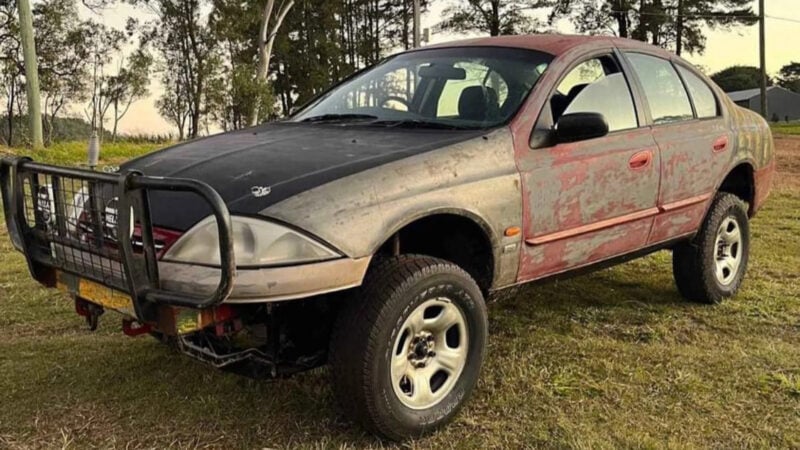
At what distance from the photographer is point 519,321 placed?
4.35 m

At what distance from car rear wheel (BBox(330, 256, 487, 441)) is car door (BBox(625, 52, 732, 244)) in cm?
161

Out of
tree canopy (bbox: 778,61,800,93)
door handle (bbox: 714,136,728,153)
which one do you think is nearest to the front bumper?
door handle (bbox: 714,136,728,153)

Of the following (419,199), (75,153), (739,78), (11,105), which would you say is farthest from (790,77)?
(419,199)

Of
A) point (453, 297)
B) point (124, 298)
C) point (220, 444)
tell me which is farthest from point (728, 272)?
point (124, 298)

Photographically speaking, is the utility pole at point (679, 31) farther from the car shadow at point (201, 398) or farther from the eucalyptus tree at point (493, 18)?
the car shadow at point (201, 398)

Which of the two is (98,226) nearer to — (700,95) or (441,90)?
(441,90)

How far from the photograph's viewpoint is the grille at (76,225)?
2.59 meters

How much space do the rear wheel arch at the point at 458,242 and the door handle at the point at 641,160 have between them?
1.08 m

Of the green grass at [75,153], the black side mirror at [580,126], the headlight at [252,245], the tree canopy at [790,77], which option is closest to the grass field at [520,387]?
the headlight at [252,245]

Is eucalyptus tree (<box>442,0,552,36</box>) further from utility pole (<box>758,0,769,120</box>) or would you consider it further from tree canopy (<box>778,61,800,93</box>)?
tree canopy (<box>778,61,800,93</box>)

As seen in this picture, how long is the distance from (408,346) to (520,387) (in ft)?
2.59

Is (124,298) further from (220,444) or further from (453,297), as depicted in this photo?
(453,297)

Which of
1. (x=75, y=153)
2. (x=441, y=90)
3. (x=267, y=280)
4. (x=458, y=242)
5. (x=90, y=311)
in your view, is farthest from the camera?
(x=75, y=153)

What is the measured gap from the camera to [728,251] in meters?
4.78
